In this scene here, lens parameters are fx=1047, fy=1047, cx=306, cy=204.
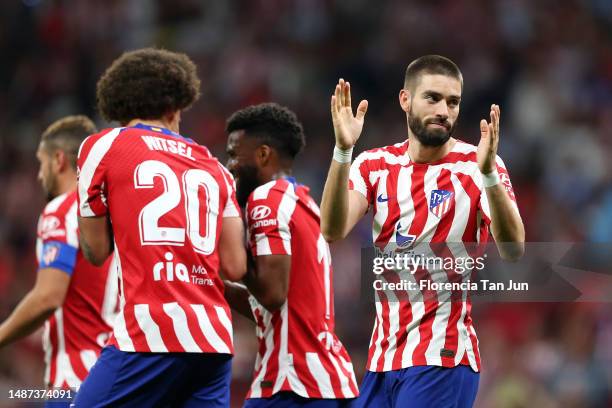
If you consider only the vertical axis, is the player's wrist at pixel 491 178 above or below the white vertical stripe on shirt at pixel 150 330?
above

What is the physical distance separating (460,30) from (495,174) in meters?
9.79

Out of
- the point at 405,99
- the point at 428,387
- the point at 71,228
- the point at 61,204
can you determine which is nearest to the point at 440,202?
the point at 405,99

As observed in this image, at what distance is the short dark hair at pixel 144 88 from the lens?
A: 15.7ft

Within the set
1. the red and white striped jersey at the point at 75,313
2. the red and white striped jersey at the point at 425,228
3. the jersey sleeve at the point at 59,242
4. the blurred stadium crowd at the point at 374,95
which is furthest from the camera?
the blurred stadium crowd at the point at 374,95

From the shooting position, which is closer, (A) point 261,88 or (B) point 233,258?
(B) point 233,258

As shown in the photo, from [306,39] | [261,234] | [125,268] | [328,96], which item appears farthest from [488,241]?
[306,39]

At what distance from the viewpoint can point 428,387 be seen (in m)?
4.83

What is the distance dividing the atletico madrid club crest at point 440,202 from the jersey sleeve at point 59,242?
210cm

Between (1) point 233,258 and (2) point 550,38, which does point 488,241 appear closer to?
(1) point 233,258

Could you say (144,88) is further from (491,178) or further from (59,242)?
(491,178)

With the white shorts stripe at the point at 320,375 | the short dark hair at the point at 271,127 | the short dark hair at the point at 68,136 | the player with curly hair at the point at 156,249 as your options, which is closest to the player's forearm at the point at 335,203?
the player with curly hair at the point at 156,249

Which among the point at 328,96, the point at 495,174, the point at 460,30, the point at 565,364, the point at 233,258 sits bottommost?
the point at 565,364

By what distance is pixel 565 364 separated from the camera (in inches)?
395

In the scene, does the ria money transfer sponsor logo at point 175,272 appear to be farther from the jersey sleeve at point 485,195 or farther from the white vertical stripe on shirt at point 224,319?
the jersey sleeve at point 485,195
